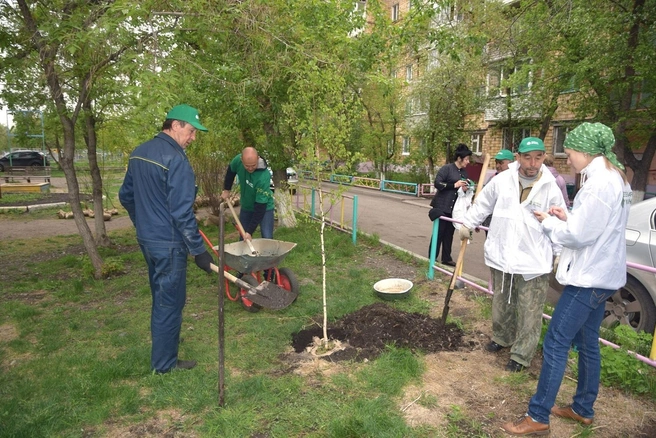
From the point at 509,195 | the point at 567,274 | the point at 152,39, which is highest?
the point at 152,39

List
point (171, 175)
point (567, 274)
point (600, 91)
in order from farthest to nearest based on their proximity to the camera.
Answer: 1. point (600, 91)
2. point (171, 175)
3. point (567, 274)

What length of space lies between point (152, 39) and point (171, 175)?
9.25 feet

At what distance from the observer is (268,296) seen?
4285 millimetres

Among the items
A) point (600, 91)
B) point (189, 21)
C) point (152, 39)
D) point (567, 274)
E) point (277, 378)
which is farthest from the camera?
point (600, 91)

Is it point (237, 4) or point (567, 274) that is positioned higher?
point (237, 4)

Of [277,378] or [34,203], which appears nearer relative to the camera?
[277,378]

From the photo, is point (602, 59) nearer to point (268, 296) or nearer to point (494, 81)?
point (494, 81)

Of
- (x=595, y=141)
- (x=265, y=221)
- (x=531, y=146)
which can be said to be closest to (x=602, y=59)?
(x=531, y=146)

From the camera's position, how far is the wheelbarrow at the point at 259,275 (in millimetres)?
4281

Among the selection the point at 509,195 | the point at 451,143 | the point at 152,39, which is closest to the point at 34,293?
the point at 152,39

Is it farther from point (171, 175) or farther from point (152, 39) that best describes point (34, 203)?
point (171, 175)

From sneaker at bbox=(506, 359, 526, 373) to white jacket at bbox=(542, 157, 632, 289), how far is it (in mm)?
1289

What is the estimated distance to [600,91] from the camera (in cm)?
1301

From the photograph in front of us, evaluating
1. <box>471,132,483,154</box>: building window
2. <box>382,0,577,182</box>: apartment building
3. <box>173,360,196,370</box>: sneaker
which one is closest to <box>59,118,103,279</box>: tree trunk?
<box>173,360,196,370</box>: sneaker
